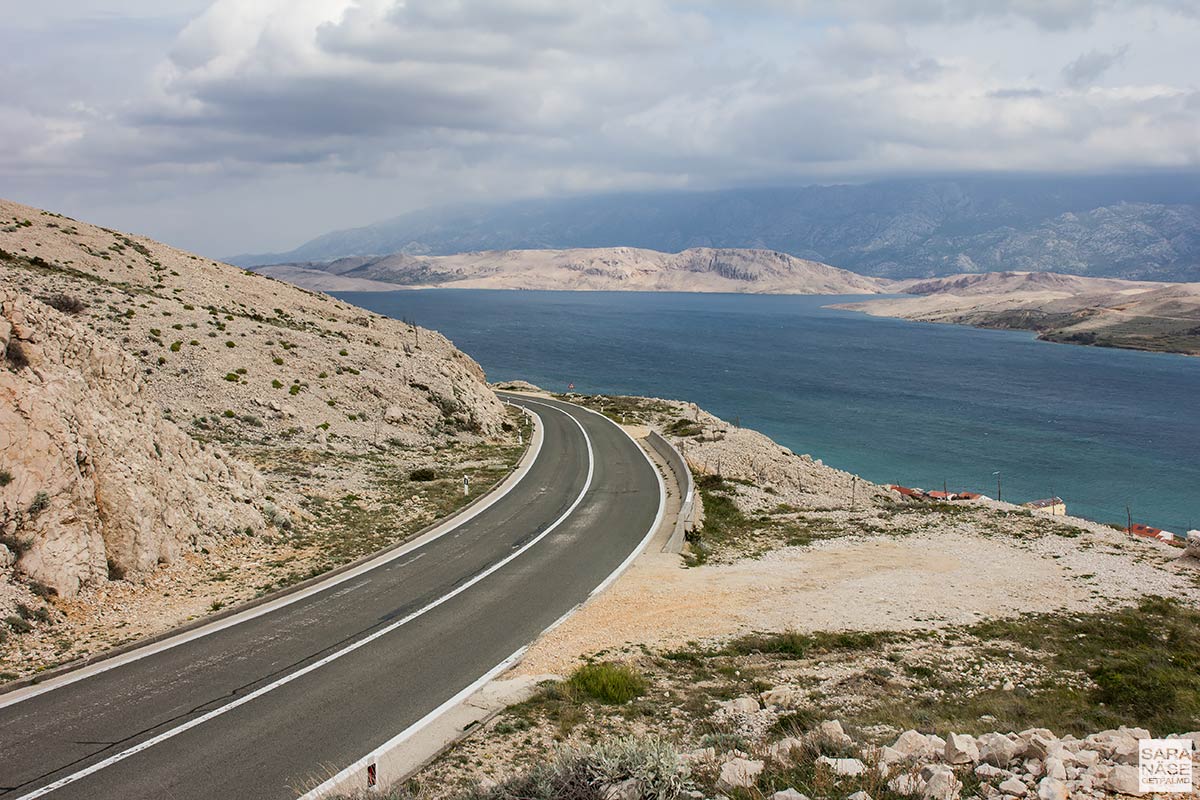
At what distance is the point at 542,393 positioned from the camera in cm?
7712

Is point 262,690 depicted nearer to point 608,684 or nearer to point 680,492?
point 608,684

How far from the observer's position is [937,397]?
104 m

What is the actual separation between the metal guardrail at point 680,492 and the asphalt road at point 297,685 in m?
2.13

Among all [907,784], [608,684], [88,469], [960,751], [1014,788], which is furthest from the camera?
[88,469]

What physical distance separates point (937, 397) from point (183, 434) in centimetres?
10384

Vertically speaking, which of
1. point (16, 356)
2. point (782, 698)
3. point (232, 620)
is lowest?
point (782, 698)

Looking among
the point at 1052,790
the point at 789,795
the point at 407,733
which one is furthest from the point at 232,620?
the point at 1052,790

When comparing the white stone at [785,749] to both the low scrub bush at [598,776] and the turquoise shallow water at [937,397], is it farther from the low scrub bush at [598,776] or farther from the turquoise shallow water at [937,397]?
the turquoise shallow water at [937,397]

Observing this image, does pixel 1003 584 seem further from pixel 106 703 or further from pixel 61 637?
pixel 61 637

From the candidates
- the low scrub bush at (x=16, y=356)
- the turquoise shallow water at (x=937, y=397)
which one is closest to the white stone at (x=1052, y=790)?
the low scrub bush at (x=16, y=356)

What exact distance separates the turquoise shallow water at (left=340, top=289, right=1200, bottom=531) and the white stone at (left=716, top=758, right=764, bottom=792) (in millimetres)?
59062

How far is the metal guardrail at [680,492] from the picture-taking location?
22391 mm

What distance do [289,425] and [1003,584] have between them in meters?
30.2

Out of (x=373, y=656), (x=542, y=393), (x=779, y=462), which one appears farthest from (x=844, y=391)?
(x=373, y=656)
